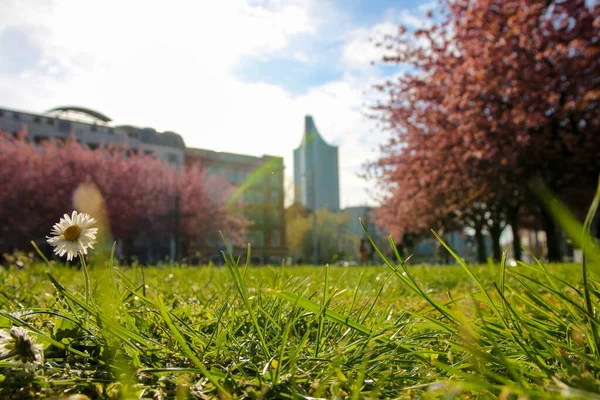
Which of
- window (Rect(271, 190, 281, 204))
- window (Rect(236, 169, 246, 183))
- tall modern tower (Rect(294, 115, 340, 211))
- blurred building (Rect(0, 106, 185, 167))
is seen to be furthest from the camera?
window (Rect(236, 169, 246, 183))

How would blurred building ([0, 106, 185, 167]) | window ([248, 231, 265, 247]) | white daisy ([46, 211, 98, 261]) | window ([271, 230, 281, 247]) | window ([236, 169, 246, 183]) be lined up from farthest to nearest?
window ([271, 230, 281, 247]) < window ([236, 169, 246, 183]) < window ([248, 231, 265, 247]) < blurred building ([0, 106, 185, 167]) < white daisy ([46, 211, 98, 261])

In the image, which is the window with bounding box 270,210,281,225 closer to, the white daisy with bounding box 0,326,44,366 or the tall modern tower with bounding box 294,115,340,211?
the tall modern tower with bounding box 294,115,340,211

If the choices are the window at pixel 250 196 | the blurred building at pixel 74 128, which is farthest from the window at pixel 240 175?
the blurred building at pixel 74 128

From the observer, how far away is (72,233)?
1.18 meters

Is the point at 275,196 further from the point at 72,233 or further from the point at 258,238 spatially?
the point at 72,233

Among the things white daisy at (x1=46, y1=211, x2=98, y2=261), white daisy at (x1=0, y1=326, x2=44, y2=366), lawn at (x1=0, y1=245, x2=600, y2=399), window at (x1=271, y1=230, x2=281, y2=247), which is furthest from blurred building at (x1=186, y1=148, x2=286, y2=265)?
white daisy at (x1=0, y1=326, x2=44, y2=366)

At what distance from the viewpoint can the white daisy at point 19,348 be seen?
89 centimetres

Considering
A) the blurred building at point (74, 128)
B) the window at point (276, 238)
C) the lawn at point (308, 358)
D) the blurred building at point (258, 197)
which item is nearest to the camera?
the lawn at point (308, 358)

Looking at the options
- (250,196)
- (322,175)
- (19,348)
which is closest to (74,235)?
(19,348)

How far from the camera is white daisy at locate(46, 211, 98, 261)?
1133 mm

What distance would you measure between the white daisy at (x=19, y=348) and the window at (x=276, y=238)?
68.0m

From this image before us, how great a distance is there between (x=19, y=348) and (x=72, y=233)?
0.35m

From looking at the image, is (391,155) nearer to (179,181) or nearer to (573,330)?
(179,181)

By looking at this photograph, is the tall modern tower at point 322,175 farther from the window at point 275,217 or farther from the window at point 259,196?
the window at point 259,196
